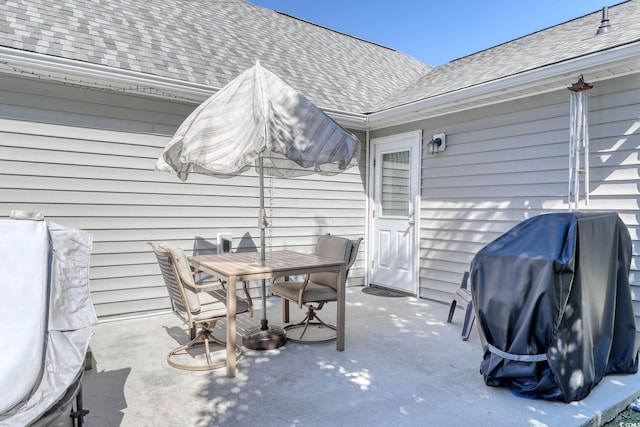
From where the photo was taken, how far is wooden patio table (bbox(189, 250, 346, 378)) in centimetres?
302

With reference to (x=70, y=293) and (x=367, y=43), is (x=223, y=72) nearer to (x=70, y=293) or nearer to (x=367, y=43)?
(x=70, y=293)

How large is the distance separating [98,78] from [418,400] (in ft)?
12.8

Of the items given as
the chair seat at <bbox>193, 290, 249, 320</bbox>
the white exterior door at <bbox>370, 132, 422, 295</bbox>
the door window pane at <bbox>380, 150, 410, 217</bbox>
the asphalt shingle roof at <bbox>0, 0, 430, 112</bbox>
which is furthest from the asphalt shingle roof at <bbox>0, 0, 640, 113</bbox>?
the chair seat at <bbox>193, 290, 249, 320</bbox>

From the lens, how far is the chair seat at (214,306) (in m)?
3.10

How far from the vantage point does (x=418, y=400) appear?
263 cm

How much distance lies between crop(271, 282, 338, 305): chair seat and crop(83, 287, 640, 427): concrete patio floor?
41 centimetres

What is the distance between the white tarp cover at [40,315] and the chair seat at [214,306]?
1287 mm

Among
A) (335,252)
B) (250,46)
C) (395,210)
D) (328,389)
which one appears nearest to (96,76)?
(250,46)

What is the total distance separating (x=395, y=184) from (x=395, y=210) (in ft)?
1.23

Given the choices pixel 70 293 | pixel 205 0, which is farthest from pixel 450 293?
pixel 205 0

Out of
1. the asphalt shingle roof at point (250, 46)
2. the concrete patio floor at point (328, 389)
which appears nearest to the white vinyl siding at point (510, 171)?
the asphalt shingle roof at point (250, 46)

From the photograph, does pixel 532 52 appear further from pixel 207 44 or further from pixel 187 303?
Answer: pixel 187 303

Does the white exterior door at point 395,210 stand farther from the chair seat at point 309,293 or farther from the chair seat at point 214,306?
the chair seat at point 214,306

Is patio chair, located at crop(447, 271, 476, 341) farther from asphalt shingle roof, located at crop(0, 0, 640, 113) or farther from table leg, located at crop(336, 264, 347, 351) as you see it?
asphalt shingle roof, located at crop(0, 0, 640, 113)
